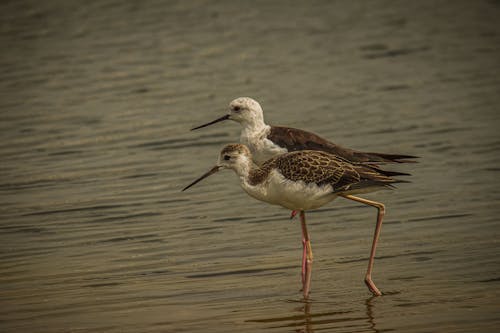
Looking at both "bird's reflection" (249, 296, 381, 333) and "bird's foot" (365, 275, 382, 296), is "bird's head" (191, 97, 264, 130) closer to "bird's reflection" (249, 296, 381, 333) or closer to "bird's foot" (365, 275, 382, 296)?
"bird's foot" (365, 275, 382, 296)

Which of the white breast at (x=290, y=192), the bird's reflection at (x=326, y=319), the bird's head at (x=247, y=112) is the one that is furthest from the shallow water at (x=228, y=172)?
the bird's head at (x=247, y=112)

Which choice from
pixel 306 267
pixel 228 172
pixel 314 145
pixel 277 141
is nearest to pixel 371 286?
pixel 306 267

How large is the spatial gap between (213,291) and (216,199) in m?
3.17

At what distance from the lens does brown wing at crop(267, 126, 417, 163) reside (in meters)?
8.94

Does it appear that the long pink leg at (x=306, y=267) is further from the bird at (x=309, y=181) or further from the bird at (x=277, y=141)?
the bird at (x=277, y=141)

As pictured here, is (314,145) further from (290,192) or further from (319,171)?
(290,192)

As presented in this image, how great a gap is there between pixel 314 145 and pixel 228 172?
3.04 metres

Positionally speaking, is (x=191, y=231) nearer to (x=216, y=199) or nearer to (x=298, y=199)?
(x=216, y=199)

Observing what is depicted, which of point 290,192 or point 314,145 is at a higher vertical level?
point 290,192

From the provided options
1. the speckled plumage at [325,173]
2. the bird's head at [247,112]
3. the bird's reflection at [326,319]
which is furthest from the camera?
the bird's head at [247,112]

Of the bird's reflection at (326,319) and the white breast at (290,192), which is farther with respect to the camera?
the white breast at (290,192)

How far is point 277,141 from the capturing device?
9.83 metres

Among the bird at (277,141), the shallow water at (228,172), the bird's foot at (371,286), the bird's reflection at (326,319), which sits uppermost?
the bird at (277,141)

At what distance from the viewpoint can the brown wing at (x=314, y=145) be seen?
8.94m
